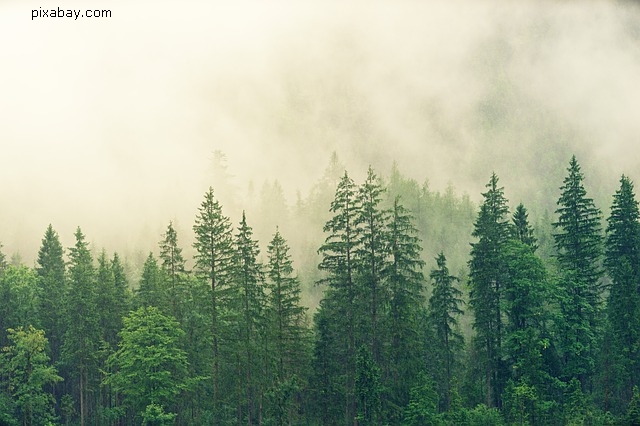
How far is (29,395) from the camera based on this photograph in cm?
5862

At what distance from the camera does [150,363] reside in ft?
179

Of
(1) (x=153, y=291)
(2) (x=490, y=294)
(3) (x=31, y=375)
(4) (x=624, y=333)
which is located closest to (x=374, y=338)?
(2) (x=490, y=294)

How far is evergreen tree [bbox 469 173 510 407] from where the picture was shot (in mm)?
56062

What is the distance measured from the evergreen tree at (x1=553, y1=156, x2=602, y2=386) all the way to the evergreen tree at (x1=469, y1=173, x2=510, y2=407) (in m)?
4.67

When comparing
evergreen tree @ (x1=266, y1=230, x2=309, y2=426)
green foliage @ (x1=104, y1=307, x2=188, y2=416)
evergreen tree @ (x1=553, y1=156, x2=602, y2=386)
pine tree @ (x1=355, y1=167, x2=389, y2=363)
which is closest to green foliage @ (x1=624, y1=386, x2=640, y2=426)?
evergreen tree @ (x1=553, y1=156, x2=602, y2=386)

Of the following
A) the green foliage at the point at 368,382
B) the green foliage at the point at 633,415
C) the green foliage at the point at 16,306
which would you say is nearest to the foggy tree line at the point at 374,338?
the green foliage at the point at 368,382

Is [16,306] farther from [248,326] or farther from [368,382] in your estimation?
[368,382]

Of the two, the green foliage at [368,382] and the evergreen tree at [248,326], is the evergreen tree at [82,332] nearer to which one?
the evergreen tree at [248,326]

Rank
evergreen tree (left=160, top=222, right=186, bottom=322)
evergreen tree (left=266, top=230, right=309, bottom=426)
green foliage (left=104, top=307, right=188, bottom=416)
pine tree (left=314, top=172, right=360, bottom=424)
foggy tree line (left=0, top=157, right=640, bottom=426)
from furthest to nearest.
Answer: evergreen tree (left=160, top=222, right=186, bottom=322), evergreen tree (left=266, top=230, right=309, bottom=426), pine tree (left=314, top=172, right=360, bottom=424), green foliage (left=104, top=307, right=188, bottom=416), foggy tree line (left=0, top=157, right=640, bottom=426)

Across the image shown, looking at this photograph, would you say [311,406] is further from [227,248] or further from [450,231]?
[450,231]

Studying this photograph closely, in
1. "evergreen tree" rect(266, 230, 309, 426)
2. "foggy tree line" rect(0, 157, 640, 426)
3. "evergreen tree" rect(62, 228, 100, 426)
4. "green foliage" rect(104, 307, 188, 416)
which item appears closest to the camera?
"foggy tree line" rect(0, 157, 640, 426)

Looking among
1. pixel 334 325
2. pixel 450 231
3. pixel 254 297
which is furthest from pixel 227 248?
pixel 450 231

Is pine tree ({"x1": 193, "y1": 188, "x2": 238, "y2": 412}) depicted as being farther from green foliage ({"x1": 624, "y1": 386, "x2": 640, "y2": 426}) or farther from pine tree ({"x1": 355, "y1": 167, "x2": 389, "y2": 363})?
green foliage ({"x1": 624, "y1": 386, "x2": 640, "y2": 426})

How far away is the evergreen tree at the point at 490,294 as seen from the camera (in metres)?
56.1
